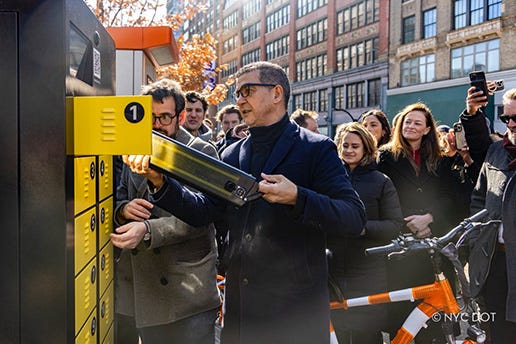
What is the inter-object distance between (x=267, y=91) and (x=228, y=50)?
5793 cm

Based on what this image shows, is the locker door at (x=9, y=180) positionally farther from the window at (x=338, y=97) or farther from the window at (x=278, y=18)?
the window at (x=278, y=18)

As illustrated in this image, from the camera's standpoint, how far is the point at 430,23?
Result: 29.7 meters

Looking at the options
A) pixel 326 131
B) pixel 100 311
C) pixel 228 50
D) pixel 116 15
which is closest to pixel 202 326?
pixel 100 311

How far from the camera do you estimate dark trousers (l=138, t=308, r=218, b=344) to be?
2.77 metres

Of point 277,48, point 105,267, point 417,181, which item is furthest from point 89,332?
point 277,48

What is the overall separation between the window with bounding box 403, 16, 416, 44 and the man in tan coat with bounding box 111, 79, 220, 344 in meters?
30.7

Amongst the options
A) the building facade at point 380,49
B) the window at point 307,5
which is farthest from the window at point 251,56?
the window at point 307,5

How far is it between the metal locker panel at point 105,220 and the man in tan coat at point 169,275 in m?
0.81

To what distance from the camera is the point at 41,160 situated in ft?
3.91

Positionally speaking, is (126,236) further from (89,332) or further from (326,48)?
(326,48)

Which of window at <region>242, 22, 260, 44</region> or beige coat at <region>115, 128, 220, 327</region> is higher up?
window at <region>242, 22, 260, 44</region>

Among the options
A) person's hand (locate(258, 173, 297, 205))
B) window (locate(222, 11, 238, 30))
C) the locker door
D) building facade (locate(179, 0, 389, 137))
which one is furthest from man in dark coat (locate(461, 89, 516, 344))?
window (locate(222, 11, 238, 30))

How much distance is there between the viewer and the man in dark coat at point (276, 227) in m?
2.43

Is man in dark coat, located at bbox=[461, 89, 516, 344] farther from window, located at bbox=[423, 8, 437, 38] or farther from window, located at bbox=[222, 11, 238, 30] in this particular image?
window, located at bbox=[222, 11, 238, 30]
